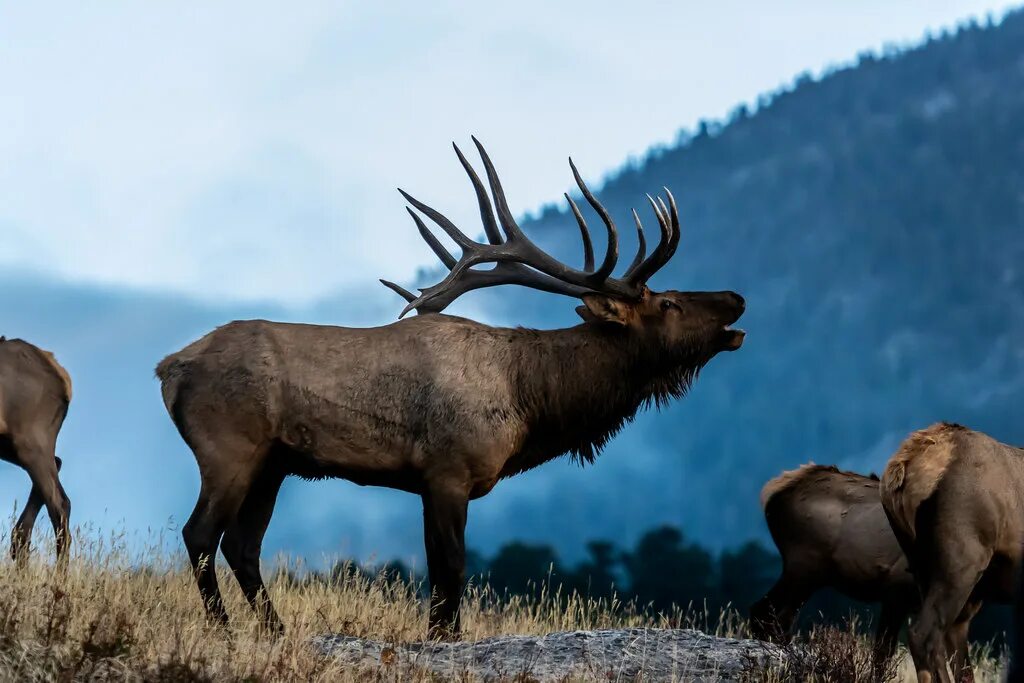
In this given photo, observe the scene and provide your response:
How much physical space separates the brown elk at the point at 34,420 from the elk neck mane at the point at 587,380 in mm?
4683

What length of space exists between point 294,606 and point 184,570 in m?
1.43

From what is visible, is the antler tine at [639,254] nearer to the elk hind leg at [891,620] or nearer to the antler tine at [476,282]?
the antler tine at [476,282]

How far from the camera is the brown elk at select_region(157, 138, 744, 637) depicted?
964 centimetres

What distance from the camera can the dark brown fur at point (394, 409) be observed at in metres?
9.62

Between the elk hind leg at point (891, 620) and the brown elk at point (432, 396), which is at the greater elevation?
the brown elk at point (432, 396)

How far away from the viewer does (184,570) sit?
11992mm

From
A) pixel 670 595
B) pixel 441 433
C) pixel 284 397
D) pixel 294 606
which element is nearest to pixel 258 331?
pixel 284 397

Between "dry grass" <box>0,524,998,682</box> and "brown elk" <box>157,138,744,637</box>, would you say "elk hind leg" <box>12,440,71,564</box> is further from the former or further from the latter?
"brown elk" <box>157,138,744,637</box>

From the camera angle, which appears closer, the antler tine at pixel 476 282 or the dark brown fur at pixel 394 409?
the dark brown fur at pixel 394 409

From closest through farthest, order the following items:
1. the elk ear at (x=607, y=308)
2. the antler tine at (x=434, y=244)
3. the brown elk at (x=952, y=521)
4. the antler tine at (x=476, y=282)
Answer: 1. the brown elk at (x=952, y=521)
2. the elk ear at (x=607, y=308)
3. the antler tine at (x=476, y=282)
4. the antler tine at (x=434, y=244)

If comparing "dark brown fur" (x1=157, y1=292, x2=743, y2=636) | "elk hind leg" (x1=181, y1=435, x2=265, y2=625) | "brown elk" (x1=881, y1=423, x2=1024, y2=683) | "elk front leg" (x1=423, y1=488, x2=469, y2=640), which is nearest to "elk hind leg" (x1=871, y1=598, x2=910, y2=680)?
"brown elk" (x1=881, y1=423, x2=1024, y2=683)

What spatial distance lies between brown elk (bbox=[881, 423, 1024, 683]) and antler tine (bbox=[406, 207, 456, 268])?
12.1 ft

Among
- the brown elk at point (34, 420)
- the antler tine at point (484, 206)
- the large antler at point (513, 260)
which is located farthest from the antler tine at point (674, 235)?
the brown elk at point (34, 420)

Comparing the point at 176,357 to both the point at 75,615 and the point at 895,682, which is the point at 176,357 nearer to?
the point at 75,615
